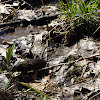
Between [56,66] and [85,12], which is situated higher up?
[85,12]

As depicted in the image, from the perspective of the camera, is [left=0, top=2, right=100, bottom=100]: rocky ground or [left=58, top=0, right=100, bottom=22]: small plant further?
[left=58, top=0, right=100, bottom=22]: small plant

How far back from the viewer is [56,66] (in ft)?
8.53

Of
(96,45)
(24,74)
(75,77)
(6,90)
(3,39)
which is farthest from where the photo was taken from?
(3,39)

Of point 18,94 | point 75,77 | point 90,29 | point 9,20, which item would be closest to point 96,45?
point 90,29

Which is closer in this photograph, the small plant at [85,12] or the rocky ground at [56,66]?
the rocky ground at [56,66]

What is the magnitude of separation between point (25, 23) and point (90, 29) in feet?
5.21

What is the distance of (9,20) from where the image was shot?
421cm

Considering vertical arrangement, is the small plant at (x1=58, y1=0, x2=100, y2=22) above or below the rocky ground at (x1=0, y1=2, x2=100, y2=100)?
above

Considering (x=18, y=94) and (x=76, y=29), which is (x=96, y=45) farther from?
(x=18, y=94)

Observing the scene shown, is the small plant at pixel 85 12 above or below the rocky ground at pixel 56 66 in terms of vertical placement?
above

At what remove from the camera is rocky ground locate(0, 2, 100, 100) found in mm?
2137

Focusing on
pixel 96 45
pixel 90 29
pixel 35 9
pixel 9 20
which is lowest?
pixel 96 45

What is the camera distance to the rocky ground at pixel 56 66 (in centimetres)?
214

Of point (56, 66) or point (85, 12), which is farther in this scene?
point (85, 12)
